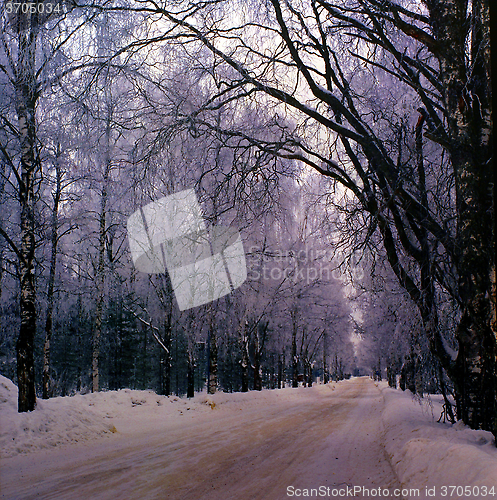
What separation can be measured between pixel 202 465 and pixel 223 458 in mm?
639

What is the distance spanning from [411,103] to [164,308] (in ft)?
47.4

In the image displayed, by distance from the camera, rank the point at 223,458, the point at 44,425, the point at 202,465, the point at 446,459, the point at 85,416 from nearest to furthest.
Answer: the point at 446,459 → the point at 202,465 → the point at 223,458 → the point at 44,425 → the point at 85,416

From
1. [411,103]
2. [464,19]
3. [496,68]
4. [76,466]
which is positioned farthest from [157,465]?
[411,103]

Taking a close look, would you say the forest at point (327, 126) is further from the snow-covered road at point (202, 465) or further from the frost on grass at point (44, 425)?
the snow-covered road at point (202, 465)

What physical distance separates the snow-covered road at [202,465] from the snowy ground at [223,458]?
16 mm

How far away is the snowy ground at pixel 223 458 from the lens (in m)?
4.62

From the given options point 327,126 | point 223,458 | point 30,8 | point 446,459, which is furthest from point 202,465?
point 30,8

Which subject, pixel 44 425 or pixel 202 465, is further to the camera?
pixel 44 425

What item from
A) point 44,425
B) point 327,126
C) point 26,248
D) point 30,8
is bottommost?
point 44,425

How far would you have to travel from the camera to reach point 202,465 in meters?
6.19

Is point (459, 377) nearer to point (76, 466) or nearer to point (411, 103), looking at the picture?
point (411, 103)

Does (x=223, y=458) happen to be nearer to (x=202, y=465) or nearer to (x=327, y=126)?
(x=202, y=465)
